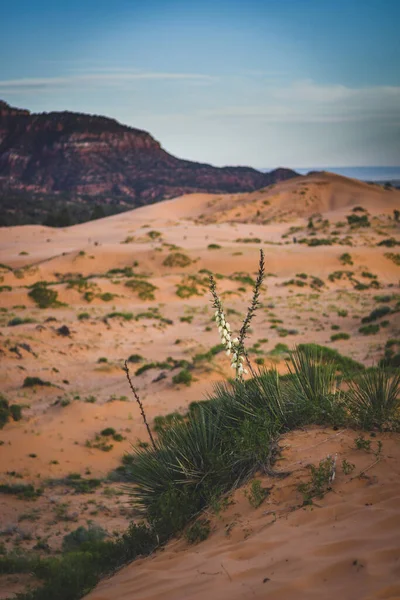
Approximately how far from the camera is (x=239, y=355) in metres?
5.30

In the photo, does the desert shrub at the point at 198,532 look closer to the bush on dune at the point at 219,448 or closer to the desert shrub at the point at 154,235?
the bush on dune at the point at 219,448

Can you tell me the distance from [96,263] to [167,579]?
110 ft

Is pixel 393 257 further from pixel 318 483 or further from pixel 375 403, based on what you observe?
pixel 318 483

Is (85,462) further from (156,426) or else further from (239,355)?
(239,355)

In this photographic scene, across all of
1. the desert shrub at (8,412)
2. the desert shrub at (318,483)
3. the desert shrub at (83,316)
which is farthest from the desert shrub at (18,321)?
the desert shrub at (318,483)

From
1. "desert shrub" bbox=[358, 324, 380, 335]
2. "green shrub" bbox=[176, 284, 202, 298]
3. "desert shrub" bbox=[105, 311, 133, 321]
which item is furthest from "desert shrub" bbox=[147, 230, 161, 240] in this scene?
"desert shrub" bbox=[358, 324, 380, 335]

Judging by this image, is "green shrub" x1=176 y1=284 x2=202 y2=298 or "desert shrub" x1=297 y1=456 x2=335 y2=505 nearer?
"desert shrub" x1=297 y1=456 x2=335 y2=505

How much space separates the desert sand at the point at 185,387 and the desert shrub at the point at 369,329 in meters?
0.40

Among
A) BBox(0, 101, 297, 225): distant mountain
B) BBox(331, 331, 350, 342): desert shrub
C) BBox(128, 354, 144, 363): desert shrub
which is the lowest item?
BBox(128, 354, 144, 363): desert shrub

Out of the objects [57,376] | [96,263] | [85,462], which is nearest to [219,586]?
[85,462]

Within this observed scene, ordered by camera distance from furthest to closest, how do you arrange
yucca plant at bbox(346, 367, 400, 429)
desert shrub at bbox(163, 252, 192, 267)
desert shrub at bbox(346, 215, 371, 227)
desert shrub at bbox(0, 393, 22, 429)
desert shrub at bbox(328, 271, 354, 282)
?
desert shrub at bbox(346, 215, 371, 227)
desert shrub at bbox(163, 252, 192, 267)
desert shrub at bbox(328, 271, 354, 282)
desert shrub at bbox(0, 393, 22, 429)
yucca plant at bbox(346, 367, 400, 429)

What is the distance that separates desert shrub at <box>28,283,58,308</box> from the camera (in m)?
23.8

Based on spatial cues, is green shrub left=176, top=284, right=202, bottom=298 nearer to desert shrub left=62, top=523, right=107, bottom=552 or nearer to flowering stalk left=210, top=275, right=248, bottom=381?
desert shrub left=62, top=523, right=107, bottom=552

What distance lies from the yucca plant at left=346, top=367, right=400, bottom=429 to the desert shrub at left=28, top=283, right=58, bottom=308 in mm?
20092
